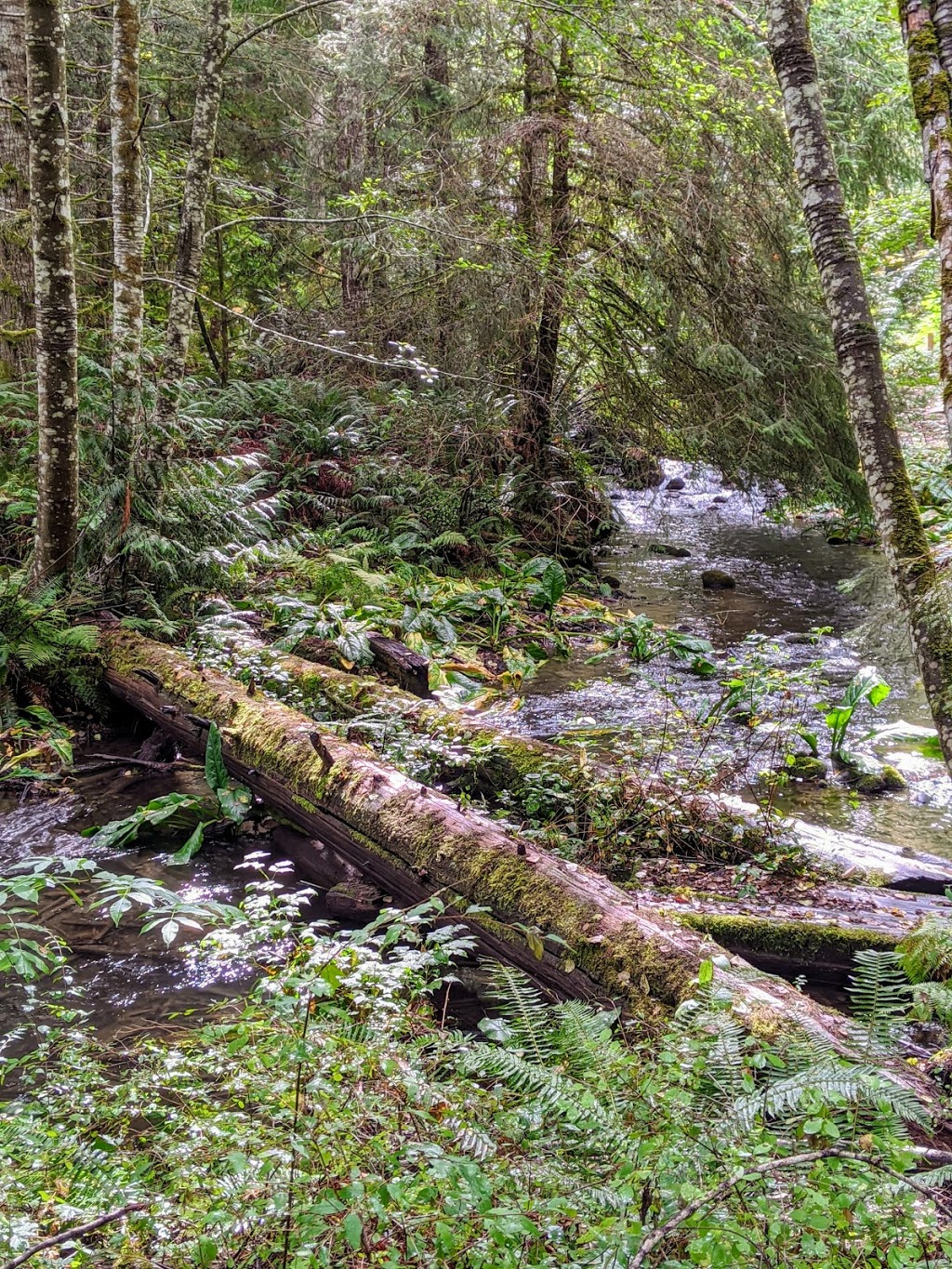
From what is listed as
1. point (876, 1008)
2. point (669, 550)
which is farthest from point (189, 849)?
point (669, 550)

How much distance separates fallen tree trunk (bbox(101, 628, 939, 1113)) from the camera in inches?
113

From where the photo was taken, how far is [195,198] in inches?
306

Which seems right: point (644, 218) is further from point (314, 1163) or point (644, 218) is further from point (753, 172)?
point (314, 1163)

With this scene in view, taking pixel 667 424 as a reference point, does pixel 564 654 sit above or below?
below

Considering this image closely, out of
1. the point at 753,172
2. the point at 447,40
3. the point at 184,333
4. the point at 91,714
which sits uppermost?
the point at 447,40

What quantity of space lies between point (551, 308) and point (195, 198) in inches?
178

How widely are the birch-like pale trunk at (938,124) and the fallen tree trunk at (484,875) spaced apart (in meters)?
2.12

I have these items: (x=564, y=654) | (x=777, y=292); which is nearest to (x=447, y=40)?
(x=777, y=292)

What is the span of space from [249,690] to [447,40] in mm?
9802

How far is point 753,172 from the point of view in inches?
408

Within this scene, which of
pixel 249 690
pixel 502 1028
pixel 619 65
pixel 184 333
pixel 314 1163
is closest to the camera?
pixel 314 1163

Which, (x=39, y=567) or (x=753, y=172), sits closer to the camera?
(x=39, y=567)

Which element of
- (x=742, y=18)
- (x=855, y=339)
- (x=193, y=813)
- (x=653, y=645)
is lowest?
(x=193, y=813)

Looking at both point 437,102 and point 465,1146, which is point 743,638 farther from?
point 437,102
